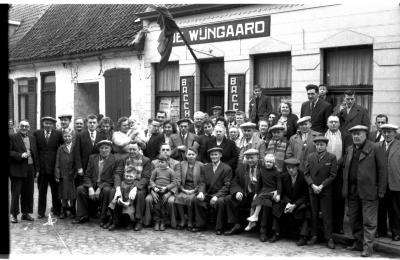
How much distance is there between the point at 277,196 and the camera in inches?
325

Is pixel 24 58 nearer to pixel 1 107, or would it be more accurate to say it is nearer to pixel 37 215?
pixel 37 215

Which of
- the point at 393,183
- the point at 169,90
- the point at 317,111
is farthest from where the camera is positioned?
the point at 169,90

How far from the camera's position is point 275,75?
1269cm

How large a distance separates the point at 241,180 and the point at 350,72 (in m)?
3.86

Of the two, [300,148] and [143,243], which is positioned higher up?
[300,148]

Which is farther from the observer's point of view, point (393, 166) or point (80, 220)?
point (80, 220)

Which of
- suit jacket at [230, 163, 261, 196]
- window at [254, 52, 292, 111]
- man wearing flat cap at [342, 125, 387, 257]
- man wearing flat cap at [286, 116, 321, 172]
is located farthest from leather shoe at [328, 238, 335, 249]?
window at [254, 52, 292, 111]

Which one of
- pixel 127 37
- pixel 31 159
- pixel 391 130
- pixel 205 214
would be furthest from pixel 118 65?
pixel 391 130

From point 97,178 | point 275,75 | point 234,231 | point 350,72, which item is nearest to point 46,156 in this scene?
point 97,178

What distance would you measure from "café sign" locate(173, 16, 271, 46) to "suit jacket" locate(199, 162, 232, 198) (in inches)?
185

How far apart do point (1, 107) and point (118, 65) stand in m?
9.83

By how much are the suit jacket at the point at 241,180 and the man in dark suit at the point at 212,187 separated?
11cm

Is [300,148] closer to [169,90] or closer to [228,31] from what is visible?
[228,31]

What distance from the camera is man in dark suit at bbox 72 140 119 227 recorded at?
9.52 metres
